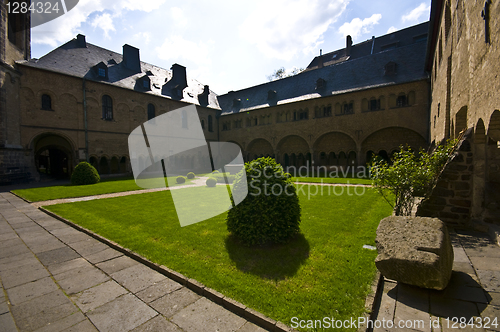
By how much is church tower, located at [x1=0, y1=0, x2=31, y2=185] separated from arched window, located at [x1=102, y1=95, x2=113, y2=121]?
6.05m

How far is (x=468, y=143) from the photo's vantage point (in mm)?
5645

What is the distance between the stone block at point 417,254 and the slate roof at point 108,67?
26.0m

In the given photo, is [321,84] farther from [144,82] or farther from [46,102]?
[46,102]

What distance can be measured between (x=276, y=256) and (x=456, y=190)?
15.9 feet

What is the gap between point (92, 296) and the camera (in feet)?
10.6

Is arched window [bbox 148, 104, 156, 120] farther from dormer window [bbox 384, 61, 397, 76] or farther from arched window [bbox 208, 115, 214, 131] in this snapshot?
dormer window [bbox 384, 61, 397, 76]

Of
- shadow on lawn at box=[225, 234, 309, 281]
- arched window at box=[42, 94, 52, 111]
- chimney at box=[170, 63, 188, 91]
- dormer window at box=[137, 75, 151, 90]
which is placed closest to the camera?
shadow on lawn at box=[225, 234, 309, 281]

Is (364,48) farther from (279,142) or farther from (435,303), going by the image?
(435,303)

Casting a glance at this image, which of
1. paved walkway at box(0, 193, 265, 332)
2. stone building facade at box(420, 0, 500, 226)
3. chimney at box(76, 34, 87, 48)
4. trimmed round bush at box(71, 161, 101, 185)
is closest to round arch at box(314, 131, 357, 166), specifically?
stone building facade at box(420, 0, 500, 226)

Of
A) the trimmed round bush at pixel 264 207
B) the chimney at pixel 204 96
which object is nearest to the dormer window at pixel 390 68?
the trimmed round bush at pixel 264 207

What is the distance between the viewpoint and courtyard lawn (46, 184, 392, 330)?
118 inches

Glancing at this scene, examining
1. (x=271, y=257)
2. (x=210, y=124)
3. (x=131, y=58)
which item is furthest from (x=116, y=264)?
(x=210, y=124)

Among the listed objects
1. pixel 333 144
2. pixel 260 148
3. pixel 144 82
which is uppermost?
pixel 144 82

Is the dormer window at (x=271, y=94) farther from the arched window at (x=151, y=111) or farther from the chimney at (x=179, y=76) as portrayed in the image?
the arched window at (x=151, y=111)
